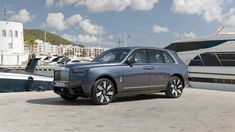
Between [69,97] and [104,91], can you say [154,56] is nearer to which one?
[104,91]

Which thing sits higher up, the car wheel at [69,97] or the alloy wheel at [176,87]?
the alloy wheel at [176,87]

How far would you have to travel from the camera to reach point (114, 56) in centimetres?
1326

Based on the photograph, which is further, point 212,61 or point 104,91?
point 212,61

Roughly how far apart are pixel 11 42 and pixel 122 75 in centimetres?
6460

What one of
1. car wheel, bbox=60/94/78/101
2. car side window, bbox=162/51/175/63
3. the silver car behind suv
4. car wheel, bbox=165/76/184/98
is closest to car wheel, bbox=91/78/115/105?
the silver car behind suv

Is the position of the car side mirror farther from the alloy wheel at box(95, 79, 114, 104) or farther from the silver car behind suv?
the alloy wheel at box(95, 79, 114, 104)

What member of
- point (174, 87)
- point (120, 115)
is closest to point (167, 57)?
point (174, 87)

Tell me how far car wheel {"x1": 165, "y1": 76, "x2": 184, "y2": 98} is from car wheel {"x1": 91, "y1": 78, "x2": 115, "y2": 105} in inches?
102

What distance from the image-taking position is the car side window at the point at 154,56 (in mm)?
13857

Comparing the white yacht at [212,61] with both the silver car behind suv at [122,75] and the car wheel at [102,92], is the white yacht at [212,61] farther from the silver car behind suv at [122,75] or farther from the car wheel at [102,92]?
the car wheel at [102,92]

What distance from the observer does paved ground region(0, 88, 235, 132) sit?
852cm

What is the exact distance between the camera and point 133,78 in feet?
42.7

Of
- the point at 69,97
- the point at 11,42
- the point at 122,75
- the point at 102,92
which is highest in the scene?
the point at 11,42

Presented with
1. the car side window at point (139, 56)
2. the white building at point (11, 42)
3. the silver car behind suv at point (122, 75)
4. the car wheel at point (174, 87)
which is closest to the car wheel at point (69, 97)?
the silver car behind suv at point (122, 75)
